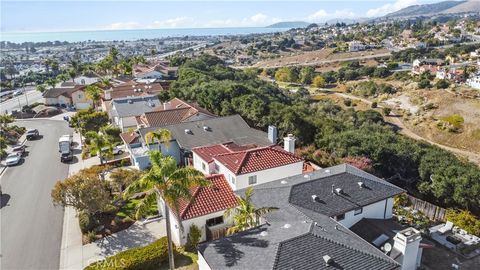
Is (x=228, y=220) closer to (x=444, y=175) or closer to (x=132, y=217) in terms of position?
(x=132, y=217)

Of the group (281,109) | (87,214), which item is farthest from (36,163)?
(281,109)

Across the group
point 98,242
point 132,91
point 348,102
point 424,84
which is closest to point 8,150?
point 132,91

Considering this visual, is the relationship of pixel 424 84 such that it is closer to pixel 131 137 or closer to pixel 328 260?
pixel 131 137

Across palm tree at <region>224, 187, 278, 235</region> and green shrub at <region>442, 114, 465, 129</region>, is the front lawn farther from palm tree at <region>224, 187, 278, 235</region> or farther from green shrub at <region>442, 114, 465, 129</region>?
green shrub at <region>442, 114, 465, 129</region>

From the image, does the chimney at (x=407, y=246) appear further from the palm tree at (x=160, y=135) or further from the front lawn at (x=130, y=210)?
the front lawn at (x=130, y=210)

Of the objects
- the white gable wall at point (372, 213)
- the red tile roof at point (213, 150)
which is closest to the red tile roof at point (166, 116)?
the red tile roof at point (213, 150)
